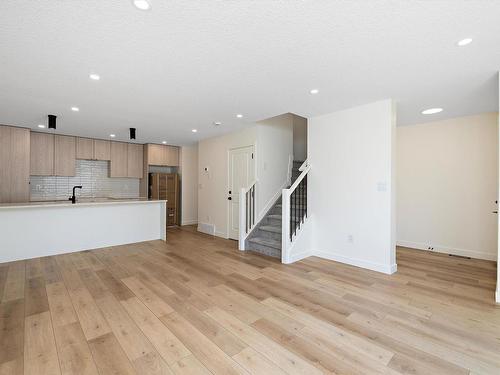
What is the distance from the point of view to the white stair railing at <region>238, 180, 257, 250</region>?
475 cm

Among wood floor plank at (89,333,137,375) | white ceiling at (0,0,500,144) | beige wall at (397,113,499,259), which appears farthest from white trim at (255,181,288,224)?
wood floor plank at (89,333,137,375)

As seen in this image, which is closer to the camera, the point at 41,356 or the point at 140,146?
the point at 41,356

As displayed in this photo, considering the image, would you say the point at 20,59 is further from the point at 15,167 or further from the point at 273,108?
the point at 15,167

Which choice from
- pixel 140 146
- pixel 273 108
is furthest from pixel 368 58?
pixel 140 146

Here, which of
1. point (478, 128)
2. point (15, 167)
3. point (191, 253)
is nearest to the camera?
point (478, 128)

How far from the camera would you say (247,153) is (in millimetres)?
5426

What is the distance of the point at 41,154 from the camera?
5.63 metres

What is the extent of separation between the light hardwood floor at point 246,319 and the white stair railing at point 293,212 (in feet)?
1.26

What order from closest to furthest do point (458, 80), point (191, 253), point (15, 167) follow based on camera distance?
point (458, 80) → point (191, 253) → point (15, 167)

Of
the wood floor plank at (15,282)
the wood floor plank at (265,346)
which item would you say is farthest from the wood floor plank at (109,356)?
the wood floor plank at (15,282)

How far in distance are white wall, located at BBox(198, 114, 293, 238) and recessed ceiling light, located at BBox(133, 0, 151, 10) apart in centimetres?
358

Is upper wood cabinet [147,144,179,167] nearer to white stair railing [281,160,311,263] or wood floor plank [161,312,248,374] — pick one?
white stair railing [281,160,311,263]

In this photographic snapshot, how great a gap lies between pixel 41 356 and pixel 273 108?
3.76 meters

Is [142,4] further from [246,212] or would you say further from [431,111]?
[431,111]
